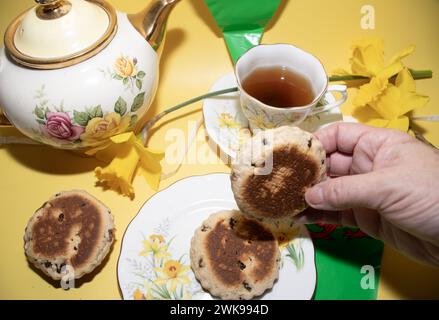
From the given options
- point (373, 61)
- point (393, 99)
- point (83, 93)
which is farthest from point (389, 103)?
point (83, 93)

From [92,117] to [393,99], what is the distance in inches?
31.6

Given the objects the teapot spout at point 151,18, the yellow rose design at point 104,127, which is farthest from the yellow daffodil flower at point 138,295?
the teapot spout at point 151,18

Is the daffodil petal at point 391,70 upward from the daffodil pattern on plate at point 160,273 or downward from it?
upward

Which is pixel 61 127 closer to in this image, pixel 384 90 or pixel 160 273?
pixel 160 273

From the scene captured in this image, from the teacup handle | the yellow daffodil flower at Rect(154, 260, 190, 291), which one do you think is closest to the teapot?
the yellow daffodil flower at Rect(154, 260, 190, 291)

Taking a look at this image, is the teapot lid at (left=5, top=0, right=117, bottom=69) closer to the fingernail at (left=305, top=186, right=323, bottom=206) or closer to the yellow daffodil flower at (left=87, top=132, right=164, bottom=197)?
the yellow daffodil flower at (left=87, top=132, right=164, bottom=197)

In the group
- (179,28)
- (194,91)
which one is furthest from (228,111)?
(179,28)

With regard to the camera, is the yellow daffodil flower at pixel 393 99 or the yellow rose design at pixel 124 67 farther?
the yellow daffodil flower at pixel 393 99

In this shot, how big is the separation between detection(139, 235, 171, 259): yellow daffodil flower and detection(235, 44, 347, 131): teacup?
15.2 inches

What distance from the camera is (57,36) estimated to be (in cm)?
81

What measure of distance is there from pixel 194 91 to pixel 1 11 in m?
0.72

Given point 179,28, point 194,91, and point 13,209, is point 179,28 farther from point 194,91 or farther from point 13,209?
point 13,209

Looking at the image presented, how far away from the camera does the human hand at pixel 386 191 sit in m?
0.69

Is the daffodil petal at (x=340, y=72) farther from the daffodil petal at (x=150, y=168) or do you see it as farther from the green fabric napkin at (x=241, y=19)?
the daffodil petal at (x=150, y=168)
